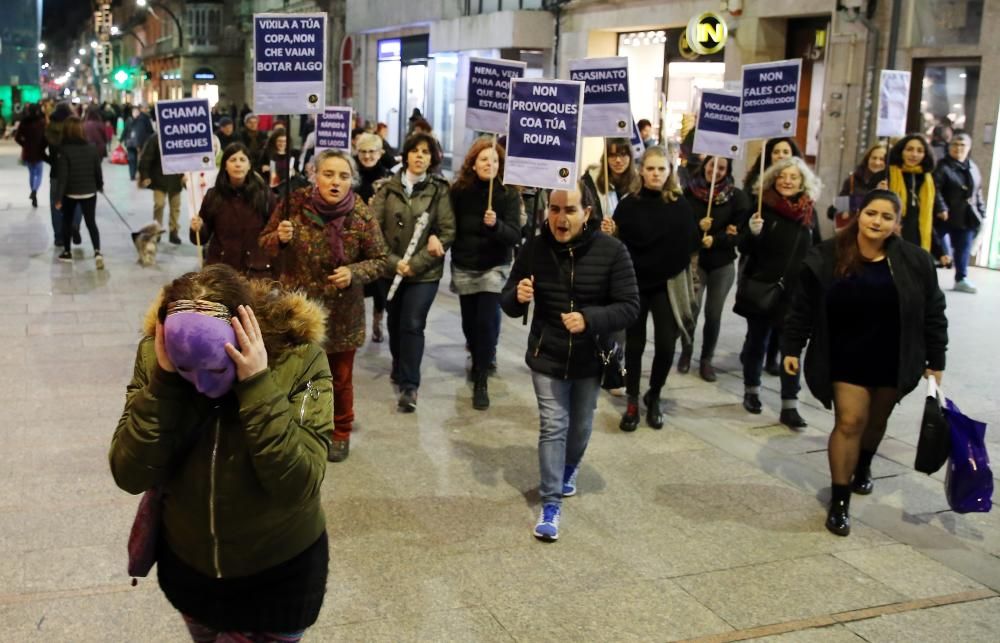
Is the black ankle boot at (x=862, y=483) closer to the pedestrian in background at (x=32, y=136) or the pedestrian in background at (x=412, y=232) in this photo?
the pedestrian in background at (x=412, y=232)

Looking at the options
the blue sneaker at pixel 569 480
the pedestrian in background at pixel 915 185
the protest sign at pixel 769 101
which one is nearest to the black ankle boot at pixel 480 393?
the blue sneaker at pixel 569 480

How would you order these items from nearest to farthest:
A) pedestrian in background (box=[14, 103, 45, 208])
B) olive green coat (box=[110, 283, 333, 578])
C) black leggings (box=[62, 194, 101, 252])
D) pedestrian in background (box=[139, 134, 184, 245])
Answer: olive green coat (box=[110, 283, 333, 578])
black leggings (box=[62, 194, 101, 252])
pedestrian in background (box=[139, 134, 184, 245])
pedestrian in background (box=[14, 103, 45, 208])

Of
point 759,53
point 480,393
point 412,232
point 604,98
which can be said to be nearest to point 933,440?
point 480,393

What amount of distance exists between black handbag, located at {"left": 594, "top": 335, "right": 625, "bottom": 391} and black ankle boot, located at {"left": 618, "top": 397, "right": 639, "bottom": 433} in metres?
1.71

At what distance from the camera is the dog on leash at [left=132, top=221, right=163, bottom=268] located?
13.7 meters

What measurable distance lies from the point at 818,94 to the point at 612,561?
46.8 ft

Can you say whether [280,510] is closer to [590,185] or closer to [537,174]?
[537,174]

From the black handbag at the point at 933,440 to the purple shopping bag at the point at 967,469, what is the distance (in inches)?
1.6

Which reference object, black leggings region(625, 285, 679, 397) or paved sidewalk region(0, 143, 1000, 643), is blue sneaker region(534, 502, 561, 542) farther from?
black leggings region(625, 285, 679, 397)

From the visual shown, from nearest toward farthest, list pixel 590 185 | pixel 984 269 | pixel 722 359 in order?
pixel 590 185, pixel 722 359, pixel 984 269

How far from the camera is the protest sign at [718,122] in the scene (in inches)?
356

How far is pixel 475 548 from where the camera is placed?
5.41 metres

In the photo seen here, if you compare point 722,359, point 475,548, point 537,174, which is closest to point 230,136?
point 722,359

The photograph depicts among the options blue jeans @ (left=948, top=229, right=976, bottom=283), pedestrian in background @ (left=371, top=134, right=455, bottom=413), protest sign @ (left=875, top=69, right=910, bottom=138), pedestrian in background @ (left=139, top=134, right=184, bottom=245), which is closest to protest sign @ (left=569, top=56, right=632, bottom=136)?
pedestrian in background @ (left=371, top=134, right=455, bottom=413)
